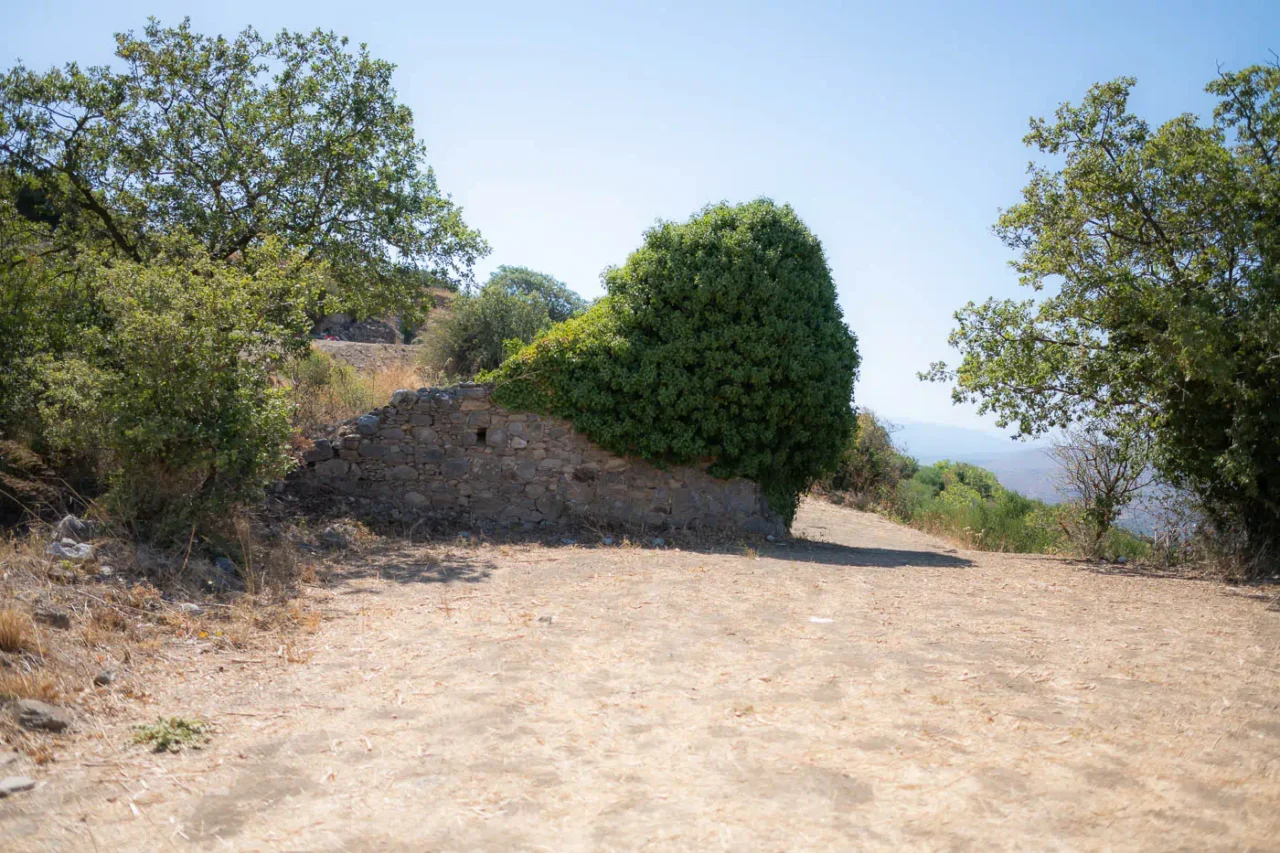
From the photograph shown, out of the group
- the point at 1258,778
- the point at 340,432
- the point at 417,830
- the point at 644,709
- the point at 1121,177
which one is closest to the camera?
the point at 417,830

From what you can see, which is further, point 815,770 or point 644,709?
point 644,709

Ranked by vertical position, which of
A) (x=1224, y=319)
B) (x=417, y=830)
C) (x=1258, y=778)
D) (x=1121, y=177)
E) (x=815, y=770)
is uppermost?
(x=1121, y=177)

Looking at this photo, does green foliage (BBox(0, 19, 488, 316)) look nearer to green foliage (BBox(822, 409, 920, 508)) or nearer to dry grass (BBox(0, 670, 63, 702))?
dry grass (BBox(0, 670, 63, 702))

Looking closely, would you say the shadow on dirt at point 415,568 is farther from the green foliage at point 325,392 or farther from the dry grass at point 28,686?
the dry grass at point 28,686

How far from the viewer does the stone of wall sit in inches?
463

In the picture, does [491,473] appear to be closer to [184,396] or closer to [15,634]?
[184,396]

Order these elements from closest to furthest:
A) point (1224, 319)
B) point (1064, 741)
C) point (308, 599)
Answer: point (1064, 741) < point (308, 599) < point (1224, 319)

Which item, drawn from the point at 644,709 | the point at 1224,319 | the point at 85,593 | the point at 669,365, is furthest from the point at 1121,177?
the point at 85,593

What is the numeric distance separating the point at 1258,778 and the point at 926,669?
1875 millimetres

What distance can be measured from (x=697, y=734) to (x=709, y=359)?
7.76 m

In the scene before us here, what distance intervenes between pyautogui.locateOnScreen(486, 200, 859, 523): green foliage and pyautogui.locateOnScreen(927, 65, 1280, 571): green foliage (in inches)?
86.1

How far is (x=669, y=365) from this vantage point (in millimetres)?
11844

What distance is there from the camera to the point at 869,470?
23.7 m

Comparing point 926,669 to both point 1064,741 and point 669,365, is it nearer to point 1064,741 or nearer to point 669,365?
point 1064,741
